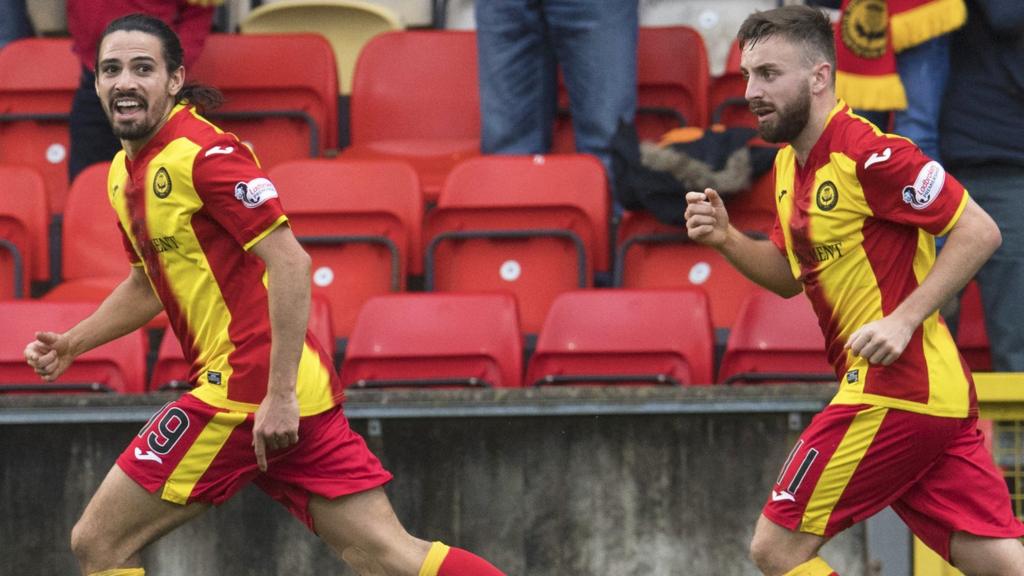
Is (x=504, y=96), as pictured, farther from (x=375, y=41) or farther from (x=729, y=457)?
(x=729, y=457)

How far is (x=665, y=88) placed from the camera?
8.12 meters

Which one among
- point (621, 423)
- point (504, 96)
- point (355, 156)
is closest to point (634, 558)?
point (621, 423)

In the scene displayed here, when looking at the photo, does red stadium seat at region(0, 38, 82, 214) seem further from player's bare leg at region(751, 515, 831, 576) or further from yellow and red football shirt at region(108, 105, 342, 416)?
player's bare leg at region(751, 515, 831, 576)

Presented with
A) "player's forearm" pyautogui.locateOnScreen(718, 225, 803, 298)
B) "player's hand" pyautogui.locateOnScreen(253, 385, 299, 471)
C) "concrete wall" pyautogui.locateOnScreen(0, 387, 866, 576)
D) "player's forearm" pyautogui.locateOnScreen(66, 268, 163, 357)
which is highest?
"player's forearm" pyautogui.locateOnScreen(718, 225, 803, 298)

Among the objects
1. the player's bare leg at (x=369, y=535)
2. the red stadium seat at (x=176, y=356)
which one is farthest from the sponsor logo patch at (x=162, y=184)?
the red stadium seat at (x=176, y=356)

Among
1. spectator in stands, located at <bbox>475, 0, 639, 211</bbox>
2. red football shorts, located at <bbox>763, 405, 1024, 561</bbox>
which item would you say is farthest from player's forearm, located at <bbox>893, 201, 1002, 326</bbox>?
spectator in stands, located at <bbox>475, 0, 639, 211</bbox>

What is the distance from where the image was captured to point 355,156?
818cm

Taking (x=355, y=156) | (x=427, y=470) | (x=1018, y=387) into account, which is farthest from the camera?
(x=355, y=156)

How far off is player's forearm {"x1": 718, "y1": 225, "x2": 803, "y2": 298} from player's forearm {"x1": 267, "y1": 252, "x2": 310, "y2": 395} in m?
1.12

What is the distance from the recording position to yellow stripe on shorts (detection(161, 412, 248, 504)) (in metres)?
4.73

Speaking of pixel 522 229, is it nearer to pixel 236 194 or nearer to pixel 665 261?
pixel 665 261

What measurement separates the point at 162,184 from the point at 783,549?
5.91 feet

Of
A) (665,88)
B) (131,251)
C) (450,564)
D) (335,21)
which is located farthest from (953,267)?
(335,21)

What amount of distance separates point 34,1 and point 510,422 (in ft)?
14.5
